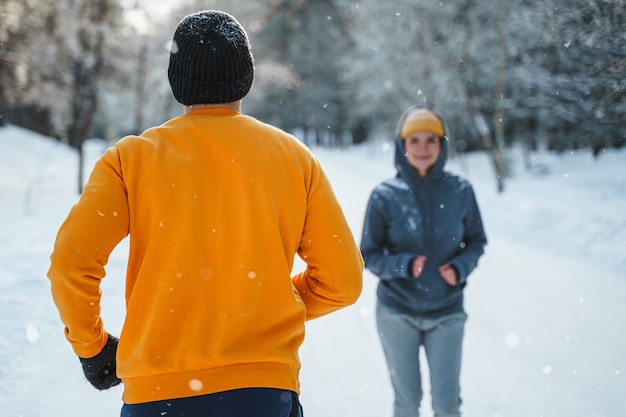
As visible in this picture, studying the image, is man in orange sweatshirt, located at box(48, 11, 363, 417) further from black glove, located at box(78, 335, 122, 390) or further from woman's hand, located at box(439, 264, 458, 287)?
woman's hand, located at box(439, 264, 458, 287)

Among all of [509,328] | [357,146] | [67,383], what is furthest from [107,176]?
[357,146]

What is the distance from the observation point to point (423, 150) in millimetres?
3297

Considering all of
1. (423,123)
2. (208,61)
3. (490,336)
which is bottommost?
(490,336)

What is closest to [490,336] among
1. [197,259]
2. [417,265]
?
[417,265]

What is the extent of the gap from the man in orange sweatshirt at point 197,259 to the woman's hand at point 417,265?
1543mm

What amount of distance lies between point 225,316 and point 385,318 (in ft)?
6.18

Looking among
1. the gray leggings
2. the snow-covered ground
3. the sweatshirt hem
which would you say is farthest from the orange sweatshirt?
the snow-covered ground

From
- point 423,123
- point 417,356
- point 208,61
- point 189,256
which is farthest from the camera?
point 423,123

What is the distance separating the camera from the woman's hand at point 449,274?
300 centimetres

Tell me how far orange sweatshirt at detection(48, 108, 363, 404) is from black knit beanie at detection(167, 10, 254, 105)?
10cm

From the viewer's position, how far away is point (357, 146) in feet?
166

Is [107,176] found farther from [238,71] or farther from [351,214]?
[351,214]

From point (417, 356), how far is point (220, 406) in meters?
1.96

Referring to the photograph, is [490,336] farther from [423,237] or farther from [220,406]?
[220,406]
